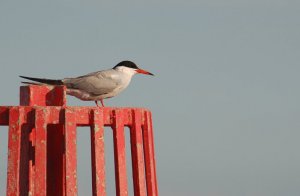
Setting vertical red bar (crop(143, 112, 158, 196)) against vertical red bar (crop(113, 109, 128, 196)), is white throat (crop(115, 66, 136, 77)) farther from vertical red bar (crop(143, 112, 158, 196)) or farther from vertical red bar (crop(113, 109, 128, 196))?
vertical red bar (crop(113, 109, 128, 196))

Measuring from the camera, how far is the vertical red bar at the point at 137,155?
1123 cm

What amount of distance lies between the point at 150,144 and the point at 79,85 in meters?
2.76

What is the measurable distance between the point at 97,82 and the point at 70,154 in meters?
4.01

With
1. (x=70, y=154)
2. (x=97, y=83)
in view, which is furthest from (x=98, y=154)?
(x=97, y=83)

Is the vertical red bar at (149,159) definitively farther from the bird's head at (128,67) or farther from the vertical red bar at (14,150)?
the bird's head at (128,67)

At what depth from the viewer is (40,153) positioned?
10062 mm

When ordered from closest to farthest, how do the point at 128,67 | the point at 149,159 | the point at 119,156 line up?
the point at 119,156 < the point at 149,159 < the point at 128,67

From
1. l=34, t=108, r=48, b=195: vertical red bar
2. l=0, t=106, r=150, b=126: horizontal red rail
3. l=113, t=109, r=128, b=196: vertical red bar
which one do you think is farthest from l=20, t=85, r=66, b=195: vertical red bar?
l=113, t=109, r=128, b=196: vertical red bar

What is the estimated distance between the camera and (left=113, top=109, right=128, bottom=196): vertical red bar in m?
10.6

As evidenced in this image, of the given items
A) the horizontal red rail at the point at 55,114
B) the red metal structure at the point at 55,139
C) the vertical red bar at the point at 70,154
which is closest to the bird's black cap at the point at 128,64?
the red metal structure at the point at 55,139

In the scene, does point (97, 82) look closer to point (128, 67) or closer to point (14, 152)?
point (128, 67)

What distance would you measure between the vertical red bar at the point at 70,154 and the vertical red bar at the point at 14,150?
80 centimetres

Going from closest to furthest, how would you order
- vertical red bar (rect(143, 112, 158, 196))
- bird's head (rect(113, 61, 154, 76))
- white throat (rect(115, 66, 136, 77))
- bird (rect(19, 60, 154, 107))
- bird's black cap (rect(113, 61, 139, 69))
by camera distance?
1. vertical red bar (rect(143, 112, 158, 196))
2. bird (rect(19, 60, 154, 107))
3. white throat (rect(115, 66, 136, 77))
4. bird's head (rect(113, 61, 154, 76))
5. bird's black cap (rect(113, 61, 139, 69))

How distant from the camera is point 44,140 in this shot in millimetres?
10070
